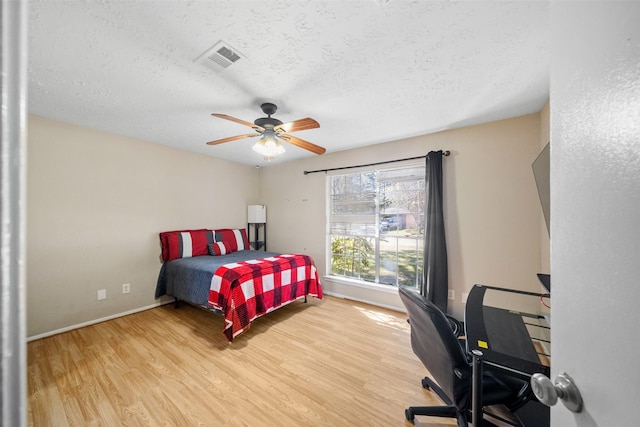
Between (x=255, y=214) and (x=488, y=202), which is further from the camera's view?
(x=255, y=214)

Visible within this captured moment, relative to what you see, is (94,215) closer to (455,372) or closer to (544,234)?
(455,372)

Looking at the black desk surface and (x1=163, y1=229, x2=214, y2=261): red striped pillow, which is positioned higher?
(x1=163, y1=229, x2=214, y2=261): red striped pillow

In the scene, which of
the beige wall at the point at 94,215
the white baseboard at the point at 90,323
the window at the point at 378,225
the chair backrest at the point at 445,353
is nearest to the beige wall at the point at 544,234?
the window at the point at 378,225

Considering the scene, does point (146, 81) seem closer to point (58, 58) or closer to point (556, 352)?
point (58, 58)

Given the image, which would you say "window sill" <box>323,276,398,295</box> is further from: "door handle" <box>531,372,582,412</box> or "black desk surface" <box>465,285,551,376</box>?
"door handle" <box>531,372,582,412</box>

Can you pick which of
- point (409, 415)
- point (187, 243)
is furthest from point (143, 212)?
point (409, 415)

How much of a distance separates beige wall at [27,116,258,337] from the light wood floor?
412 millimetres

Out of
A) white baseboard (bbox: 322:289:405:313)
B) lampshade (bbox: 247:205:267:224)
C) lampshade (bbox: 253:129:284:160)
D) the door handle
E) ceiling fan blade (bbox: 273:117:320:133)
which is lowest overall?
white baseboard (bbox: 322:289:405:313)

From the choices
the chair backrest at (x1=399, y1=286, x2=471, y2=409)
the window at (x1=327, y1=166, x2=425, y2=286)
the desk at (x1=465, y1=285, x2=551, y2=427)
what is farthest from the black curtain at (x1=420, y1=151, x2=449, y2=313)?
the chair backrest at (x1=399, y1=286, x2=471, y2=409)

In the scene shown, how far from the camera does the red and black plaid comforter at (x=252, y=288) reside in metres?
2.35

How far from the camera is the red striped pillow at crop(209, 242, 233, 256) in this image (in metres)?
3.63

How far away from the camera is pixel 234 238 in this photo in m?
4.07

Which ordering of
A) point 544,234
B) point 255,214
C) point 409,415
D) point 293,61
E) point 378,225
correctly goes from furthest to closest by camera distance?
point 255,214
point 378,225
point 544,234
point 293,61
point 409,415

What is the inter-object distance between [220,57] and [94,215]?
8.54 ft
